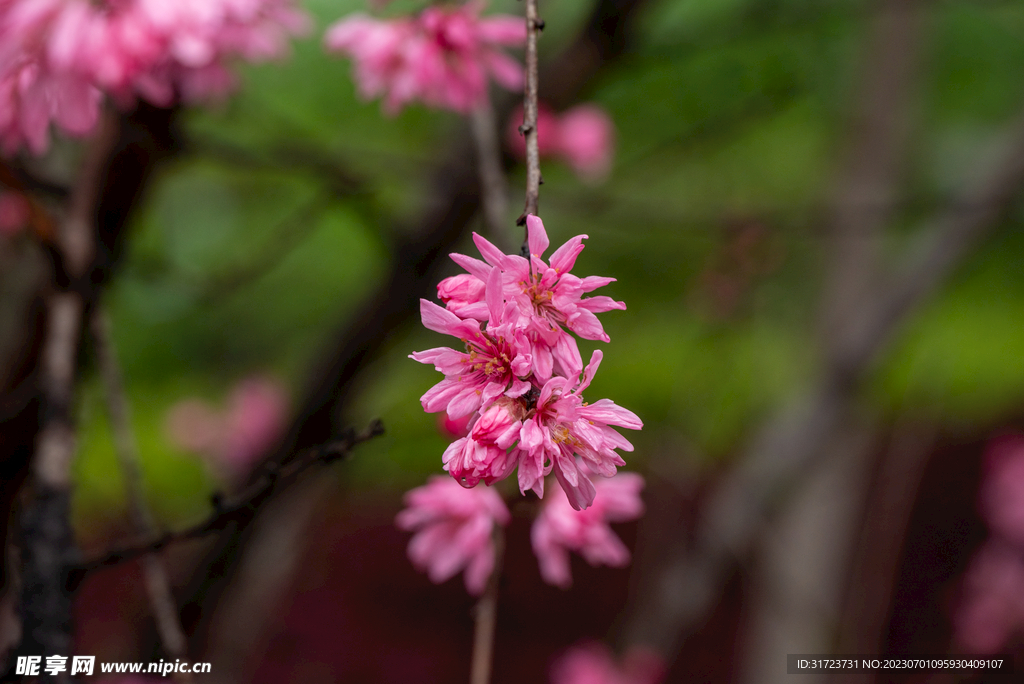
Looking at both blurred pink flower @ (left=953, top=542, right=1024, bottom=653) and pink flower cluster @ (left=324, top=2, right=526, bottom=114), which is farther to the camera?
blurred pink flower @ (left=953, top=542, right=1024, bottom=653)

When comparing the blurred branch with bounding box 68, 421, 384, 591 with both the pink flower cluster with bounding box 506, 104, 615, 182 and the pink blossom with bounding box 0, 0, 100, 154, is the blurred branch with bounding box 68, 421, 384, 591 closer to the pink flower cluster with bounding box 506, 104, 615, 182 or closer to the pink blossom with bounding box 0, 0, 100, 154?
the pink blossom with bounding box 0, 0, 100, 154

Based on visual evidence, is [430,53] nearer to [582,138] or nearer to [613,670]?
[582,138]

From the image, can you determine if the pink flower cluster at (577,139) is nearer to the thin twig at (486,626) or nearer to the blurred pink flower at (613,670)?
the thin twig at (486,626)

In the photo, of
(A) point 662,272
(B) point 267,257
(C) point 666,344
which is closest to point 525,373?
(B) point 267,257

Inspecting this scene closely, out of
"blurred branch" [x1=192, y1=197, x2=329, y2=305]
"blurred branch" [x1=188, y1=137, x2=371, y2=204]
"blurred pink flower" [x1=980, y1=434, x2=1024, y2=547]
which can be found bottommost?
"blurred branch" [x1=192, y1=197, x2=329, y2=305]

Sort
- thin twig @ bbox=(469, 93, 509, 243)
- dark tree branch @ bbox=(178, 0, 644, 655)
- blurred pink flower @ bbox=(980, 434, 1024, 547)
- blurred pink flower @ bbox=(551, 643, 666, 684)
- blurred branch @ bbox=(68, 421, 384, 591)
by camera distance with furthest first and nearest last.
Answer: blurred pink flower @ bbox=(980, 434, 1024, 547), blurred pink flower @ bbox=(551, 643, 666, 684), dark tree branch @ bbox=(178, 0, 644, 655), thin twig @ bbox=(469, 93, 509, 243), blurred branch @ bbox=(68, 421, 384, 591)

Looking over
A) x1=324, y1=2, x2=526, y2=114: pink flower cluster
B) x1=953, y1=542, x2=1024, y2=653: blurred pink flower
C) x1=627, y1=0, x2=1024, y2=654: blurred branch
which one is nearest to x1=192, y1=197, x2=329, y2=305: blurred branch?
x1=324, y1=2, x2=526, y2=114: pink flower cluster

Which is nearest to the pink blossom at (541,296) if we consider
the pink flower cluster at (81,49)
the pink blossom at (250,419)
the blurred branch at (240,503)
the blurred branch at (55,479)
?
the blurred branch at (240,503)
